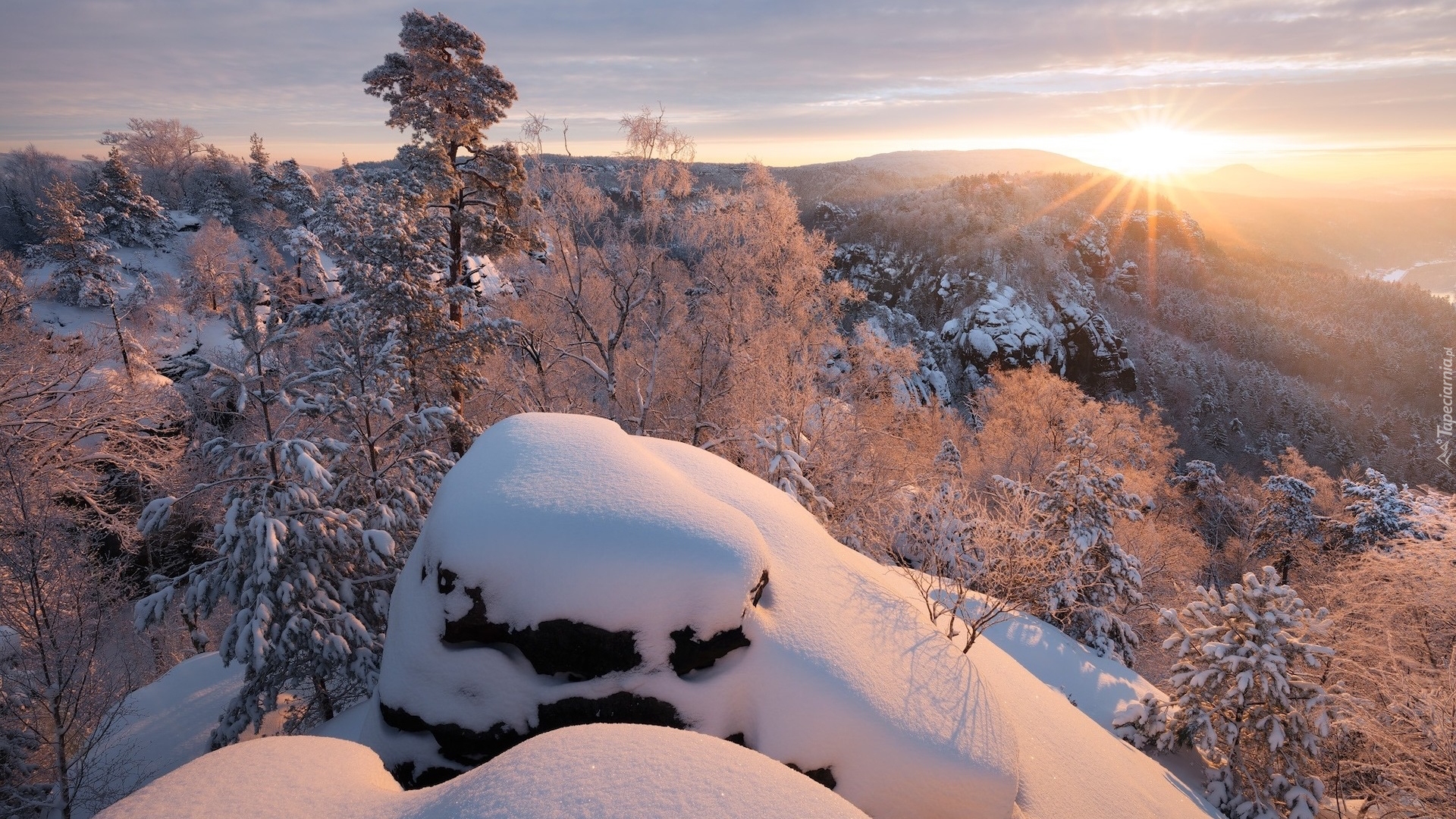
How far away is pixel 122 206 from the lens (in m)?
44.3

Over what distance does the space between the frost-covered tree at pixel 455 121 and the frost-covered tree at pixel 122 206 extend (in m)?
47.3

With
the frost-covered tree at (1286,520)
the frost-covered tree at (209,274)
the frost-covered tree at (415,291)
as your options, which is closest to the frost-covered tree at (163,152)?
the frost-covered tree at (209,274)

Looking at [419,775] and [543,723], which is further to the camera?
[419,775]

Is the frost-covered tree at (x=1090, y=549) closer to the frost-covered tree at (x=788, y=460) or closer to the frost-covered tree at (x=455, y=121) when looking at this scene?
the frost-covered tree at (x=788, y=460)

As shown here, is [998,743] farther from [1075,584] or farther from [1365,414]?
[1365,414]

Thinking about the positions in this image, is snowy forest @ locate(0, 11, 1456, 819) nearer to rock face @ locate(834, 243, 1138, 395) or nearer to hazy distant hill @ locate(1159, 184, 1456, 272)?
rock face @ locate(834, 243, 1138, 395)

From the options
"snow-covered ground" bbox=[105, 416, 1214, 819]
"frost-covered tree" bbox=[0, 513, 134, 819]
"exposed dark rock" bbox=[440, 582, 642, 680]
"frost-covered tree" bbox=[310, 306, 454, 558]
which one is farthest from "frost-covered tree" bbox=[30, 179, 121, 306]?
"exposed dark rock" bbox=[440, 582, 642, 680]

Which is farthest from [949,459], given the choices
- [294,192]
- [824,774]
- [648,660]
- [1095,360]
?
[294,192]

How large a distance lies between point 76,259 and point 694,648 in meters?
44.5

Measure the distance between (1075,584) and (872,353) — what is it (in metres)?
9.75

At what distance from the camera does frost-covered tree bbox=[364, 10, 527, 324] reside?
13742mm

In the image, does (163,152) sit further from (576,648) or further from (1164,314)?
(1164,314)

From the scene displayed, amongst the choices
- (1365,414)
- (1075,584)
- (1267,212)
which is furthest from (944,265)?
(1267,212)

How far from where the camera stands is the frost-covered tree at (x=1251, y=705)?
35.1 ft
